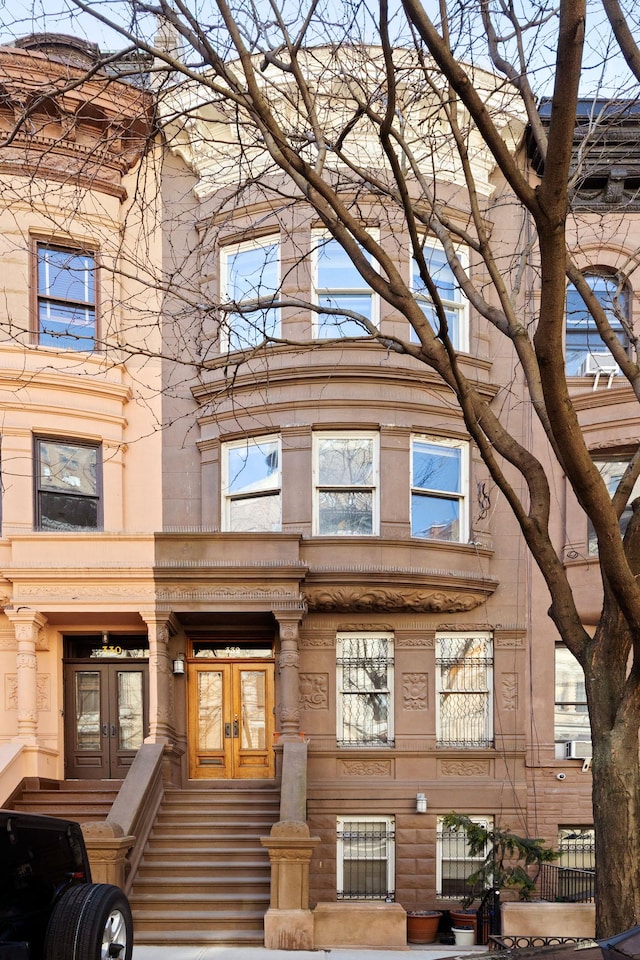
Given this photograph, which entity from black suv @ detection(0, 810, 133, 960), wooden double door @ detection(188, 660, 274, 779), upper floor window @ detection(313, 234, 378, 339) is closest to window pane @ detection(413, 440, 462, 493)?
upper floor window @ detection(313, 234, 378, 339)

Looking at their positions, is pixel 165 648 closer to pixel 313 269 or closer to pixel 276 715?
pixel 276 715

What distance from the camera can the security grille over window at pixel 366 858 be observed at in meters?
14.7

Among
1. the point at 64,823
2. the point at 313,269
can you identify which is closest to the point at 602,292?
the point at 313,269

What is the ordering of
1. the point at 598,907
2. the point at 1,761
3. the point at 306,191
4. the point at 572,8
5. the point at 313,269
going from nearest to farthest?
the point at 572,8 < the point at 598,907 < the point at 306,191 < the point at 1,761 < the point at 313,269

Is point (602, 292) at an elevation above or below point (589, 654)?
above

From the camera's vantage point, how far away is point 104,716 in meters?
15.5

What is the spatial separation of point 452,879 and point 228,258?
411 inches

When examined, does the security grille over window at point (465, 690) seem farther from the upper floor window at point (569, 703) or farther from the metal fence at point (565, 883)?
the metal fence at point (565, 883)

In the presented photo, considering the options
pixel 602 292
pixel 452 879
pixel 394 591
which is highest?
pixel 602 292

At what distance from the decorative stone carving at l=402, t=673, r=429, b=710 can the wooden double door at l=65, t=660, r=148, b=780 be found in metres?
4.09

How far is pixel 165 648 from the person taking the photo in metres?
14.2

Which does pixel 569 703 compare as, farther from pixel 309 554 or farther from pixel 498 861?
pixel 309 554

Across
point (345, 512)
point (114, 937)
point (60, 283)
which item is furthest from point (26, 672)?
point (114, 937)

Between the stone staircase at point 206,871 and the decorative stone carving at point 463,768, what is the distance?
9.27ft
